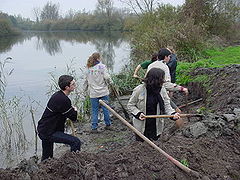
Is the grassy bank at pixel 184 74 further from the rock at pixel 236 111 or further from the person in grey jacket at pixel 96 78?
the person in grey jacket at pixel 96 78

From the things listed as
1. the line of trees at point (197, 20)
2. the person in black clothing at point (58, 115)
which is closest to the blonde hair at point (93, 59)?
the person in black clothing at point (58, 115)

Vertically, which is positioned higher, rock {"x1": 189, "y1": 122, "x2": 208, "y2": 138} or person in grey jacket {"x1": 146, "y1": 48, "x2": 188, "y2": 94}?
person in grey jacket {"x1": 146, "y1": 48, "x2": 188, "y2": 94}

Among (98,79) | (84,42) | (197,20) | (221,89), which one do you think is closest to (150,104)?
(98,79)

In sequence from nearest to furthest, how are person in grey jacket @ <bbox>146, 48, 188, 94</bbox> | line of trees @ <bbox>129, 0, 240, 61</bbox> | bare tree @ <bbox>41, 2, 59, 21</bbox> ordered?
person in grey jacket @ <bbox>146, 48, 188, 94</bbox>
line of trees @ <bbox>129, 0, 240, 61</bbox>
bare tree @ <bbox>41, 2, 59, 21</bbox>

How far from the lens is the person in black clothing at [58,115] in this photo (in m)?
4.09

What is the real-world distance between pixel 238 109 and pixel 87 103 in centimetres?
558

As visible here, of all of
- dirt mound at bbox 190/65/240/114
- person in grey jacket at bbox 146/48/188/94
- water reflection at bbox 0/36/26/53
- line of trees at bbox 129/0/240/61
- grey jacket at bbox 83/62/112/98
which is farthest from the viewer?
water reflection at bbox 0/36/26/53

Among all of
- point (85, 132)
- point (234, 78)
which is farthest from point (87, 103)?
point (234, 78)

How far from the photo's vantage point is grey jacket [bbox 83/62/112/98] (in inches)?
259

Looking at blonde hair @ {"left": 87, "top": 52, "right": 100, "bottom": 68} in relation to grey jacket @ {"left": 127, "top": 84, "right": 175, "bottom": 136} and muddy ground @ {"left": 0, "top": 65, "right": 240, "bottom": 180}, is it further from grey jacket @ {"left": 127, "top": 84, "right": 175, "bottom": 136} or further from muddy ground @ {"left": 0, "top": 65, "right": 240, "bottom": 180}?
muddy ground @ {"left": 0, "top": 65, "right": 240, "bottom": 180}

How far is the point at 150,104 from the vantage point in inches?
167

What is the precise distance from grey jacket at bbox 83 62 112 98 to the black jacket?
243 centimetres

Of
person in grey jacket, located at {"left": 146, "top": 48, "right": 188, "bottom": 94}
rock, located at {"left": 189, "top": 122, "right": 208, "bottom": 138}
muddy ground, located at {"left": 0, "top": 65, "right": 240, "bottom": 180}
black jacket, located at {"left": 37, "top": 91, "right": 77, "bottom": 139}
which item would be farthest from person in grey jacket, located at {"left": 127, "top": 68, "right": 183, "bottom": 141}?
person in grey jacket, located at {"left": 146, "top": 48, "right": 188, "bottom": 94}

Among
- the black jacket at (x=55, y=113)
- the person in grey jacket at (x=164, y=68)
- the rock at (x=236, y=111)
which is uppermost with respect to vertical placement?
the person in grey jacket at (x=164, y=68)
